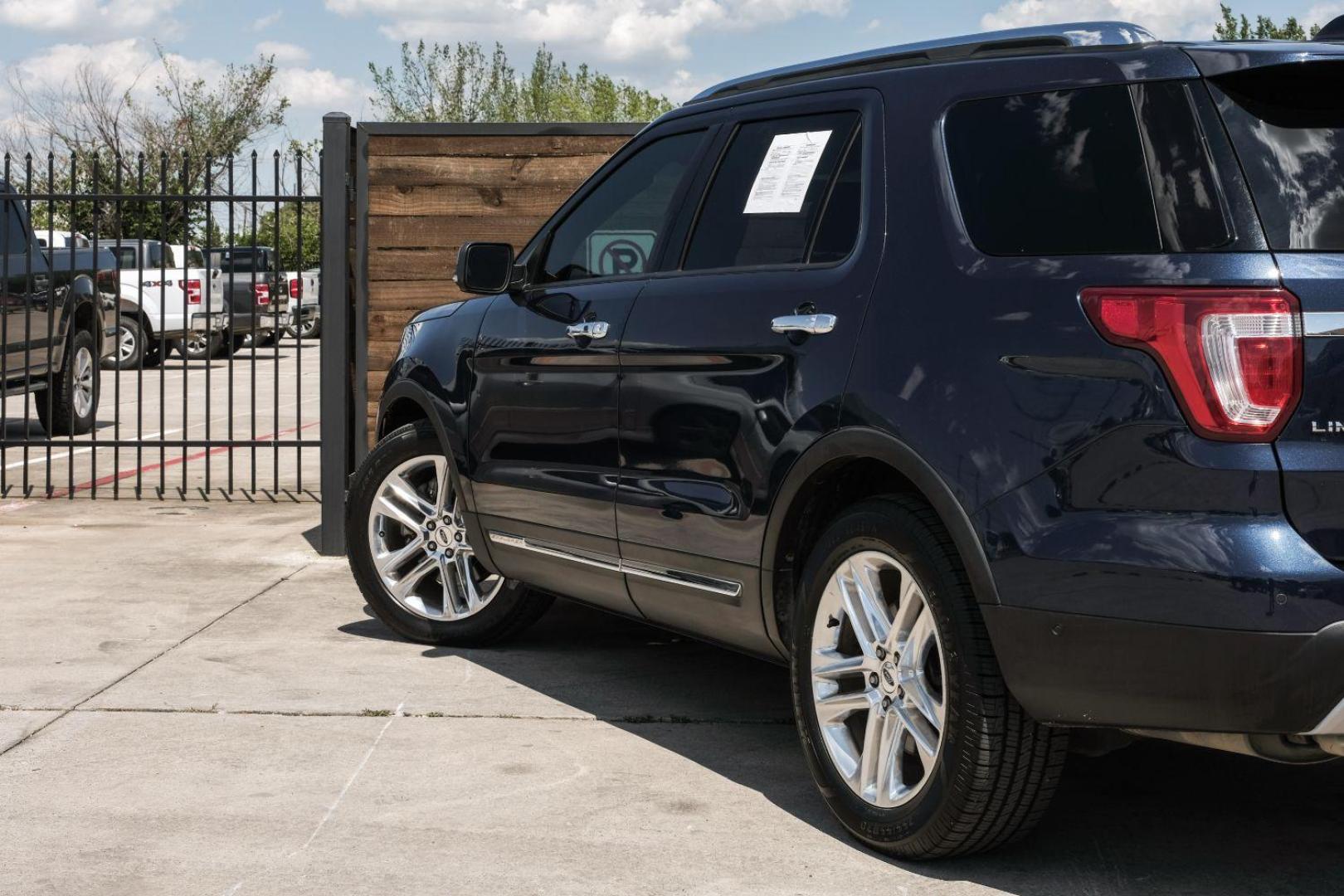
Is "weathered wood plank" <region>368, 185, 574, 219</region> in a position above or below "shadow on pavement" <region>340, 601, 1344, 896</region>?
above

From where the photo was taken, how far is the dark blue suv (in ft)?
10.9

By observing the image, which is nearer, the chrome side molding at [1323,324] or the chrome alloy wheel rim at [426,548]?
the chrome side molding at [1323,324]

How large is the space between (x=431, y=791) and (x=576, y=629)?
2.30m

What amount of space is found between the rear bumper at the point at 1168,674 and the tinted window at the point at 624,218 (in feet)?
6.53

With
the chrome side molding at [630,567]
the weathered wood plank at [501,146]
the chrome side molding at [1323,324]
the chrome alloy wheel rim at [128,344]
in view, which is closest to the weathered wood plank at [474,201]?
the weathered wood plank at [501,146]

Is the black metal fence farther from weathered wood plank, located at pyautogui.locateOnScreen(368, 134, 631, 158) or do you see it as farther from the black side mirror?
the black side mirror

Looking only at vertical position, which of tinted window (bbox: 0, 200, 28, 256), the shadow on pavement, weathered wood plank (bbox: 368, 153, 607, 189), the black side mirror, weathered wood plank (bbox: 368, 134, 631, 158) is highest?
weathered wood plank (bbox: 368, 134, 631, 158)

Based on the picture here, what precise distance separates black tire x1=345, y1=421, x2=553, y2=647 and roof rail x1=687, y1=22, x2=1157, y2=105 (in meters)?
1.99

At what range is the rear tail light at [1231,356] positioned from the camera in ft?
10.8

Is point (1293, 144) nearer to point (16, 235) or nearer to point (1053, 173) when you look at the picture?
point (1053, 173)

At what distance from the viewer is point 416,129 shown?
8906 mm

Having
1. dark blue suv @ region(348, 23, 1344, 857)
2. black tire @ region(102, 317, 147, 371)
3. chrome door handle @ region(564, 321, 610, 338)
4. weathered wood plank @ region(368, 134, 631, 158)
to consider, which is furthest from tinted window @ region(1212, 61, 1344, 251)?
black tire @ region(102, 317, 147, 371)

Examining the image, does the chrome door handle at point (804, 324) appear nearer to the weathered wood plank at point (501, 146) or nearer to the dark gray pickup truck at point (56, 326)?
the weathered wood plank at point (501, 146)

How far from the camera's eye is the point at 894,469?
4082 millimetres
